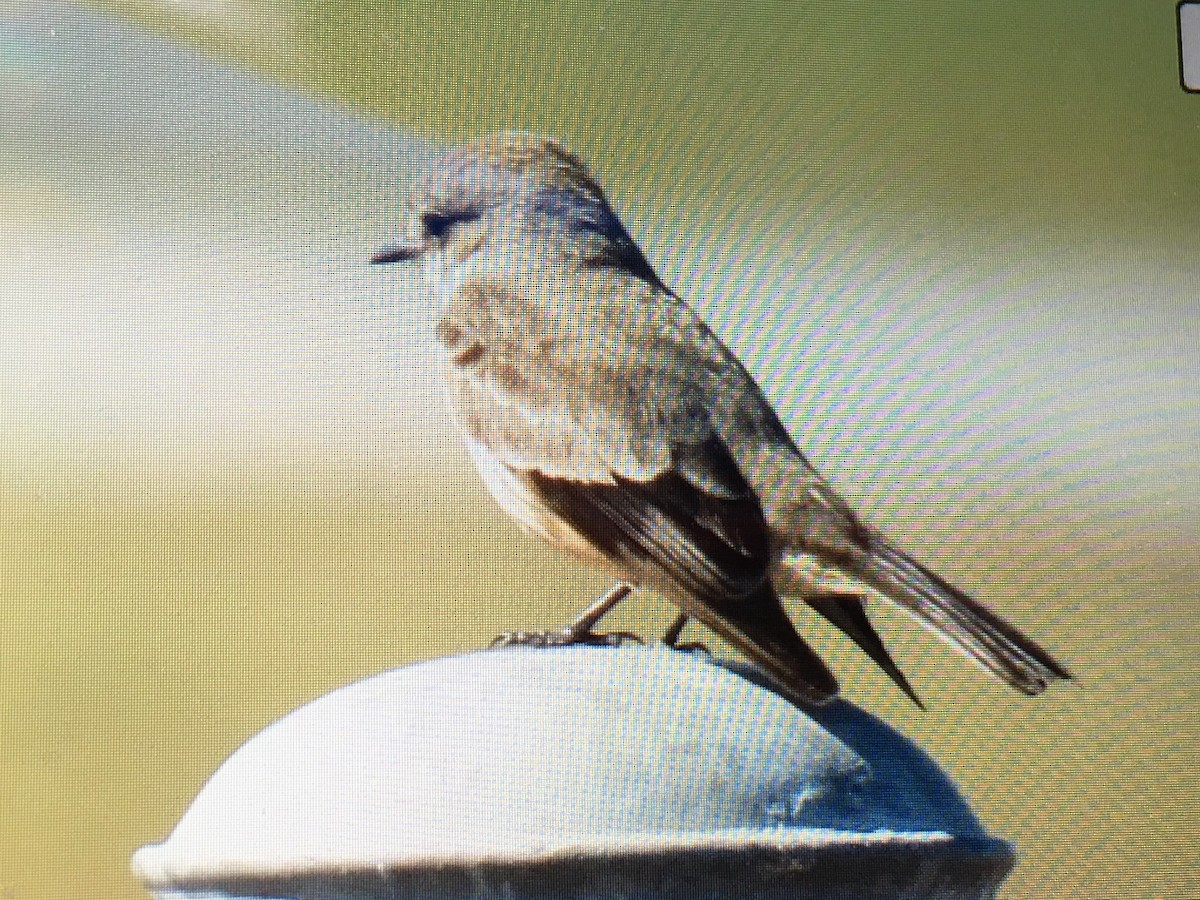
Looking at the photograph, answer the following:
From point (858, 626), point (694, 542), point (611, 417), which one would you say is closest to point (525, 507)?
point (611, 417)

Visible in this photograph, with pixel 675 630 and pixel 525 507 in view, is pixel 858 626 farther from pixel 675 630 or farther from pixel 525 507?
pixel 525 507

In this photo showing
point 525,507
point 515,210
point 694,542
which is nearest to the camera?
point 694,542

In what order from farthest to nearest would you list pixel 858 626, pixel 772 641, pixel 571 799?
1. pixel 858 626
2. pixel 772 641
3. pixel 571 799

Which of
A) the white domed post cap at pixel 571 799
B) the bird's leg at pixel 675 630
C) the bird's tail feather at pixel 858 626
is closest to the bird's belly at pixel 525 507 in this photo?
the bird's leg at pixel 675 630

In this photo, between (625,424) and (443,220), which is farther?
(443,220)

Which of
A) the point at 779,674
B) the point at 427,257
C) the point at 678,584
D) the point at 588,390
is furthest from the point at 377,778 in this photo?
the point at 427,257

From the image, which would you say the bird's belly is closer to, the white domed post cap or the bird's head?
the bird's head

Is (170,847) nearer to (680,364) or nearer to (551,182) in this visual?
(680,364)
